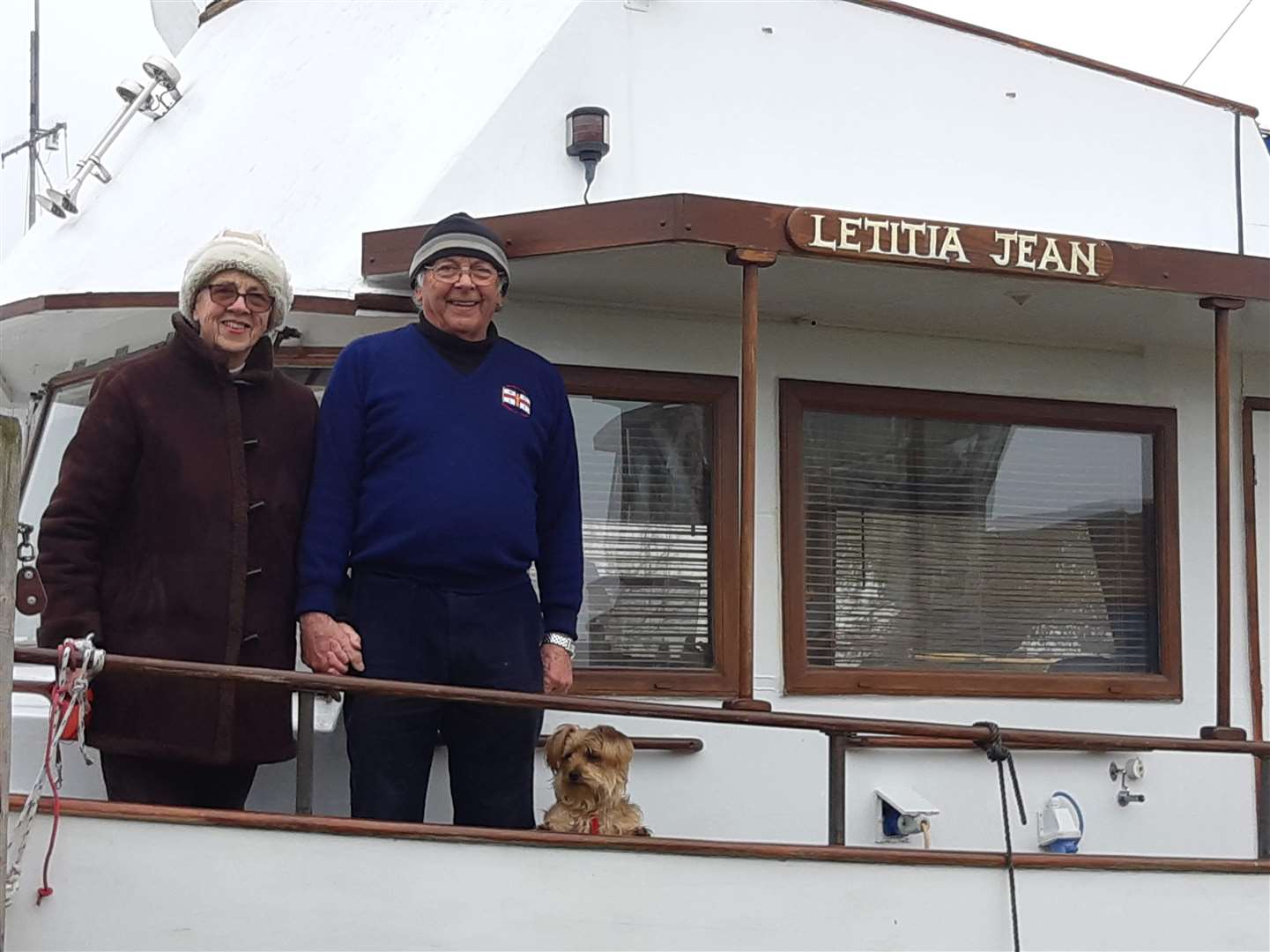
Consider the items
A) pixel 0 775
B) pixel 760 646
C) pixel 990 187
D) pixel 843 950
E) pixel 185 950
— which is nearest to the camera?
pixel 0 775

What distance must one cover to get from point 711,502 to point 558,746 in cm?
122

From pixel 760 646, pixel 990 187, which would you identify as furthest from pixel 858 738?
pixel 990 187

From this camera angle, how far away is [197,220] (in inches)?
216

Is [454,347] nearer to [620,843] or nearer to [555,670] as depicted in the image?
[555,670]

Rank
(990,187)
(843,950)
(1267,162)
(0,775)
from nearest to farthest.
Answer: (0,775) < (843,950) < (990,187) < (1267,162)

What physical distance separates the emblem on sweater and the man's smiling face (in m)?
0.16

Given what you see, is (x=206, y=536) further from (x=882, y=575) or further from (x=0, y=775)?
(x=882, y=575)

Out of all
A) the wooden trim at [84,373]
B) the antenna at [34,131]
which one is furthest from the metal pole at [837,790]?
the antenna at [34,131]

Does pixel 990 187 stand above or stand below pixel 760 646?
above

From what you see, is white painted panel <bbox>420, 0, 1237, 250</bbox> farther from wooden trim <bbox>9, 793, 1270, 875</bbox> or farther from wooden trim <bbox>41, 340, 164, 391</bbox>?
wooden trim <bbox>9, 793, 1270, 875</bbox>

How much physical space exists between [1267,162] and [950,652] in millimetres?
2166

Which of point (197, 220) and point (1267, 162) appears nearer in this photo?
point (197, 220)

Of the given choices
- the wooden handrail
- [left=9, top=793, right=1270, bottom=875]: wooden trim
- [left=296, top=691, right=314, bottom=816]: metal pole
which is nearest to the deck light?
the wooden handrail

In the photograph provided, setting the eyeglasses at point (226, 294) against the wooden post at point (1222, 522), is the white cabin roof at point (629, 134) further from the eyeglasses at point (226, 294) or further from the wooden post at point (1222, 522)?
the eyeglasses at point (226, 294)
